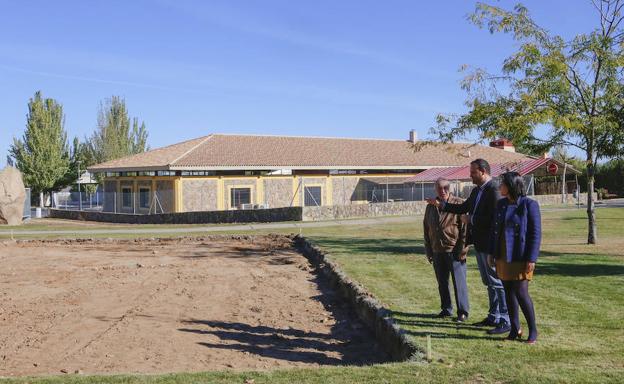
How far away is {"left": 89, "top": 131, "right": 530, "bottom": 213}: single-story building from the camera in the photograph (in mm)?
34562

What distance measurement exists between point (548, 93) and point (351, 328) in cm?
921

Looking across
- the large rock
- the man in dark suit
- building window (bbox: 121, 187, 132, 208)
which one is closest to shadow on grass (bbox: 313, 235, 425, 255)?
the man in dark suit

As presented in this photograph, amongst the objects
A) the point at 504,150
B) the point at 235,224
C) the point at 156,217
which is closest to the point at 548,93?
the point at 235,224

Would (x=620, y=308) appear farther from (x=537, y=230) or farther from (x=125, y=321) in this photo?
(x=125, y=321)

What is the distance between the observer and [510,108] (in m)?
14.6

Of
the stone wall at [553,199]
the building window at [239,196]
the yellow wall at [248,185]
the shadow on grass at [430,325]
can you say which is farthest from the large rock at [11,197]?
the stone wall at [553,199]

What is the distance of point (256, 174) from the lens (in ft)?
121

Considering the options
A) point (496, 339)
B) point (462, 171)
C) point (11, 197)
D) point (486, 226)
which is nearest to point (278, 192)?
point (462, 171)

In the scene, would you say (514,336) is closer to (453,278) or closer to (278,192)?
(453,278)

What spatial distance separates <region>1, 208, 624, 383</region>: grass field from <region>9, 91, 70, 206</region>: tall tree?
44.5 m

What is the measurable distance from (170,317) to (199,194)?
26170mm

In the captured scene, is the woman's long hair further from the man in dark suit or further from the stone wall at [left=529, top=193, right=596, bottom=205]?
the stone wall at [left=529, top=193, right=596, bottom=205]

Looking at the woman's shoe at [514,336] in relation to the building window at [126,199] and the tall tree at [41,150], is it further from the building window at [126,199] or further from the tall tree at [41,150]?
the tall tree at [41,150]

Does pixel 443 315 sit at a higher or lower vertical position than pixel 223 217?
lower
